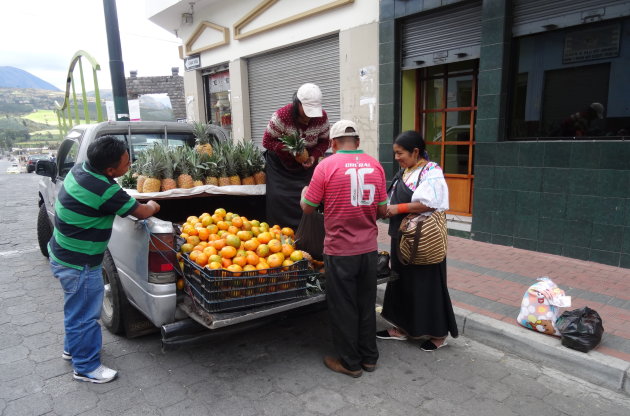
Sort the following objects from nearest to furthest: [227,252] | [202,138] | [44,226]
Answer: [227,252]
[202,138]
[44,226]

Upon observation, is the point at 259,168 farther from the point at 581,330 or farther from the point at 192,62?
the point at 192,62

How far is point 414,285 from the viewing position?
362cm

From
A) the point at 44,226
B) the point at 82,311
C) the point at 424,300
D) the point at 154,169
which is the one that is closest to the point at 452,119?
the point at 424,300

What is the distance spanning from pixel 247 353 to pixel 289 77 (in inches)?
296

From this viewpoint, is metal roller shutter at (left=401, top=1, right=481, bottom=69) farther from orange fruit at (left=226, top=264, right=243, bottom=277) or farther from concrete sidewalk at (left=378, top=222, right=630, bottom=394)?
orange fruit at (left=226, top=264, right=243, bottom=277)

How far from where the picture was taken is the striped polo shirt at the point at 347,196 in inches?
118

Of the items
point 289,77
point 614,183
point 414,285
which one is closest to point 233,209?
point 414,285

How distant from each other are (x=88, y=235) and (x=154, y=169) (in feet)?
3.20

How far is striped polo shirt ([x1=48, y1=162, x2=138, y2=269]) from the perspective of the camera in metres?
2.99

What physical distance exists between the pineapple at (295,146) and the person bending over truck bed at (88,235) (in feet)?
4.33

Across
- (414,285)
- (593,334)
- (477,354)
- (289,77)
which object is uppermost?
(289,77)

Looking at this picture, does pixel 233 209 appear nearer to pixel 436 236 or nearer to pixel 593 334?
pixel 436 236

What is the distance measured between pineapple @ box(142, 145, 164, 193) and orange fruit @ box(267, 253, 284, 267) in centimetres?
136

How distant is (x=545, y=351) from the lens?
11.6ft
